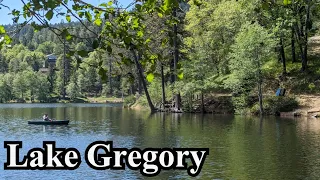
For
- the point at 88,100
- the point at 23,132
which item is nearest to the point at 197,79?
the point at 23,132

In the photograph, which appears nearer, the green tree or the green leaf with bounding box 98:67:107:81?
the green leaf with bounding box 98:67:107:81

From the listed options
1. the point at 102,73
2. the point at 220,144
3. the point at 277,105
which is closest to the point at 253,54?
the point at 277,105

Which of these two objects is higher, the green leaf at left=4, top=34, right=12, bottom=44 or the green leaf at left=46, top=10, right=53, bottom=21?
the green leaf at left=46, top=10, right=53, bottom=21

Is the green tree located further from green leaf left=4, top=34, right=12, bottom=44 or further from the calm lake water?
green leaf left=4, top=34, right=12, bottom=44

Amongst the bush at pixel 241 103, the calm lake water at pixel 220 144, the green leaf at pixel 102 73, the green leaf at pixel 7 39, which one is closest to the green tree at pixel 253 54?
the bush at pixel 241 103

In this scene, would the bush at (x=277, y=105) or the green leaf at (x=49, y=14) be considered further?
the bush at (x=277, y=105)

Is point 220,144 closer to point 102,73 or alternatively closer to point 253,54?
point 253,54

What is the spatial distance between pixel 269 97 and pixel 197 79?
8889 mm

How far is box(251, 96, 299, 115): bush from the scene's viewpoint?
46.3 metres

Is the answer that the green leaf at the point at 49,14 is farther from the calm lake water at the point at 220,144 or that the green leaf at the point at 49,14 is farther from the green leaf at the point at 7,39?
the calm lake water at the point at 220,144

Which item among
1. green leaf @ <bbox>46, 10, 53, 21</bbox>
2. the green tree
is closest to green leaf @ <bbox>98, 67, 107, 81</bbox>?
green leaf @ <bbox>46, 10, 53, 21</bbox>

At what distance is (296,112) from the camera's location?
45.1 metres

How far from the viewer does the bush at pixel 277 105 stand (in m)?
46.3

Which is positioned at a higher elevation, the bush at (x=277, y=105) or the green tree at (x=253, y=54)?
the green tree at (x=253, y=54)
